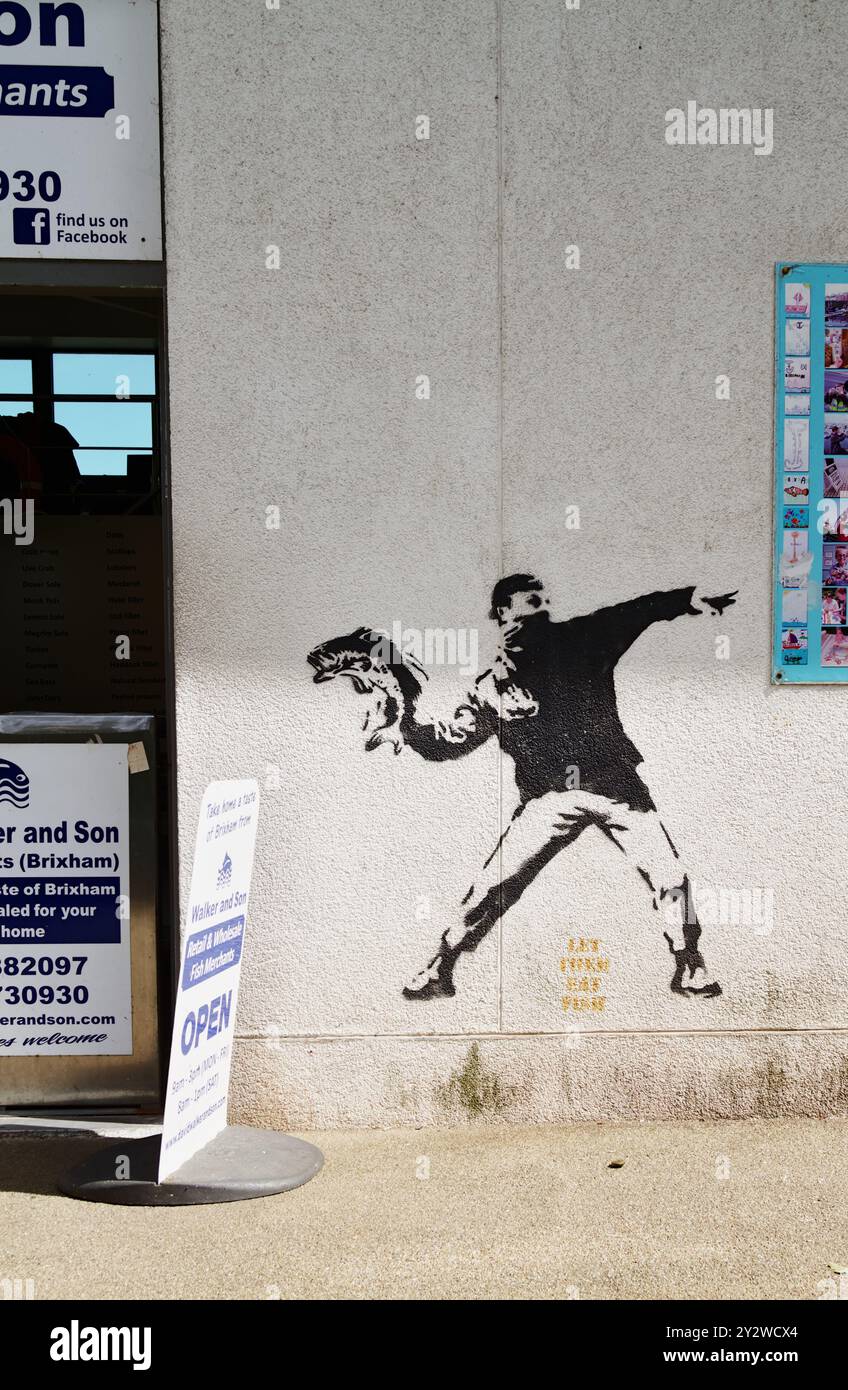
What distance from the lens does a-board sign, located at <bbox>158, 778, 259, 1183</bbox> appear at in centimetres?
342

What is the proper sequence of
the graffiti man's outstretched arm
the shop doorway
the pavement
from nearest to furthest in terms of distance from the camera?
the pavement → the graffiti man's outstretched arm → the shop doorway

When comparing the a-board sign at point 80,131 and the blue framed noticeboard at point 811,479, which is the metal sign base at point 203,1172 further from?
the a-board sign at point 80,131

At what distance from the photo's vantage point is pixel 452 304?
405 cm

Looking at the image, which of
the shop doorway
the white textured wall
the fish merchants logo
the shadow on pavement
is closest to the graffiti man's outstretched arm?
the white textured wall

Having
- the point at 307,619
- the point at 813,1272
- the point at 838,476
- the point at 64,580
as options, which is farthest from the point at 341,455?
the point at 813,1272

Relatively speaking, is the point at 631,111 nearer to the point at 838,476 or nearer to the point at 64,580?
the point at 838,476

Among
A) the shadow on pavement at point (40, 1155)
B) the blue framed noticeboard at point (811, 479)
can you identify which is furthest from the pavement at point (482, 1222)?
the blue framed noticeboard at point (811, 479)

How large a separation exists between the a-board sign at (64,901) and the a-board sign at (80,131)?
5.82 feet

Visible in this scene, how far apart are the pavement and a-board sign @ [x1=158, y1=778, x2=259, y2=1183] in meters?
0.29

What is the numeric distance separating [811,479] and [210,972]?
264 cm

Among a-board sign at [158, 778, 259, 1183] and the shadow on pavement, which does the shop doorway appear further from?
the shadow on pavement

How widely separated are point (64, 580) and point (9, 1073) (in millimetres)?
2454

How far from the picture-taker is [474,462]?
4.08 meters

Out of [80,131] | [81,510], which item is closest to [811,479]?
[80,131]
